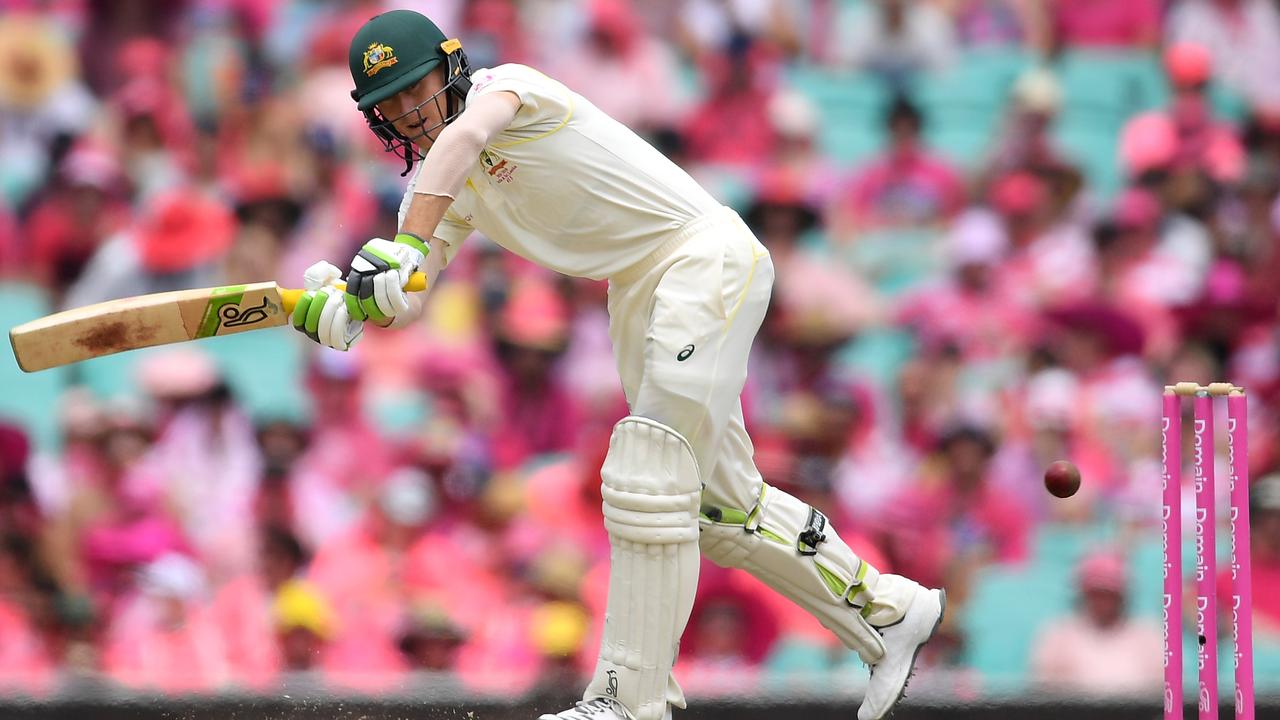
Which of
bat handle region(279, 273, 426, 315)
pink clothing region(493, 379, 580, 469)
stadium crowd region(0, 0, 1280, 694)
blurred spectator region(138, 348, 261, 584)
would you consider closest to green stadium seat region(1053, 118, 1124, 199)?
stadium crowd region(0, 0, 1280, 694)

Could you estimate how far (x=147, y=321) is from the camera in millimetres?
3537

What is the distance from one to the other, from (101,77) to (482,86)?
11.6 ft

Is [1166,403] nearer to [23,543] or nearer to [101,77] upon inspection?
[23,543]

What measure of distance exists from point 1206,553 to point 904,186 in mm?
3298

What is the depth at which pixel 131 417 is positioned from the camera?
19.0 feet

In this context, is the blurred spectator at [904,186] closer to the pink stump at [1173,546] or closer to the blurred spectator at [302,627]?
the blurred spectator at [302,627]

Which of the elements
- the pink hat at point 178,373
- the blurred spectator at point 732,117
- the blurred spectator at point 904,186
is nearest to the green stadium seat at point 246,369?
the pink hat at point 178,373

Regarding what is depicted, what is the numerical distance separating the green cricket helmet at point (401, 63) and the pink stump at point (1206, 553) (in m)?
1.60

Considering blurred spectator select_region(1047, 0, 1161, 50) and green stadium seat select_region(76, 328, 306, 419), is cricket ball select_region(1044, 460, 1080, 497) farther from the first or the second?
blurred spectator select_region(1047, 0, 1161, 50)

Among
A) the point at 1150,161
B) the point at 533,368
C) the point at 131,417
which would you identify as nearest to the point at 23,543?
the point at 131,417

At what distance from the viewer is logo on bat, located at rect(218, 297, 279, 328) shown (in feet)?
11.7

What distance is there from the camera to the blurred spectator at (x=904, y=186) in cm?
649

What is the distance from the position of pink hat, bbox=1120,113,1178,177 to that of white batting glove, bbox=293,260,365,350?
13.2 feet

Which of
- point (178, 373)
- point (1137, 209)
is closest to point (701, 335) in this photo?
point (178, 373)
